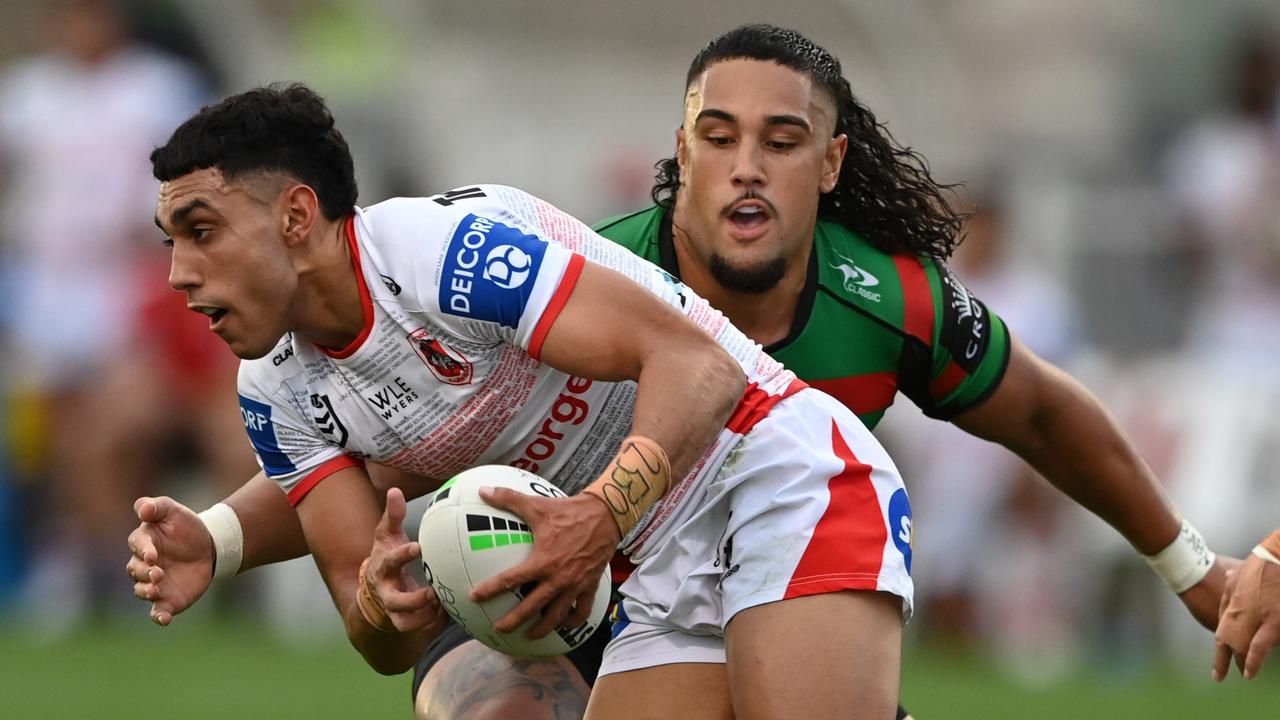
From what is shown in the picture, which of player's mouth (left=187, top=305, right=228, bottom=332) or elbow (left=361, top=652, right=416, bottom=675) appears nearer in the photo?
player's mouth (left=187, top=305, right=228, bottom=332)

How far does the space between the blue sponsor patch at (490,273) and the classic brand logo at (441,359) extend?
0.49 feet

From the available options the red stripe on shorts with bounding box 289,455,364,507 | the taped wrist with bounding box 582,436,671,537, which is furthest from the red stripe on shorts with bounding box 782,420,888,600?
the red stripe on shorts with bounding box 289,455,364,507

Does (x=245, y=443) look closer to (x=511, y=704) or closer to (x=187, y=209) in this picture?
(x=511, y=704)

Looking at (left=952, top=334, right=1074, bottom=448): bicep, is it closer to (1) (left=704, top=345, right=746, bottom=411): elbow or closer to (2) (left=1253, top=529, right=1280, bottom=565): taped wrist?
(2) (left=1253, top=529, right=1280, bottom=565): taped wrist

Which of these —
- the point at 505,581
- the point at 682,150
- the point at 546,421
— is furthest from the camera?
the point at 682,150

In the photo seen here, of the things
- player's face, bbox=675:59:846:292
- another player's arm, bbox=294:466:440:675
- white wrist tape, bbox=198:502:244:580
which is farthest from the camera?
player's face, bbox=675:59:846:292

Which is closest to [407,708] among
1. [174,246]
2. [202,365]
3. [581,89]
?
[202,365]

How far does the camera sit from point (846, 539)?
5.39 metres

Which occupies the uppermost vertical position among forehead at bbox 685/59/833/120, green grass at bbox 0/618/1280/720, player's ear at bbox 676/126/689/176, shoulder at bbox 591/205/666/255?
forehead at bbox 685/59/833/120

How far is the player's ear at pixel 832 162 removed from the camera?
20.6ft

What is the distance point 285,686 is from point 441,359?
5337 millimetres

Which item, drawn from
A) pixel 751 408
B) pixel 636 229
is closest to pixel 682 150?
pixel 636 229

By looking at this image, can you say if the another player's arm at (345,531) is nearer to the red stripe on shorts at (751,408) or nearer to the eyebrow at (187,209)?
the eyebrow at (187,209)

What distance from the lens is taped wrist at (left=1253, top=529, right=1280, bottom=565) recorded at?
586cm
